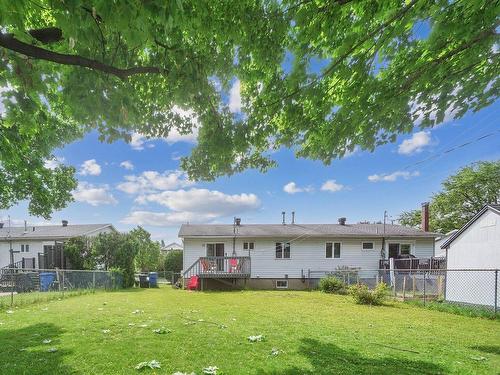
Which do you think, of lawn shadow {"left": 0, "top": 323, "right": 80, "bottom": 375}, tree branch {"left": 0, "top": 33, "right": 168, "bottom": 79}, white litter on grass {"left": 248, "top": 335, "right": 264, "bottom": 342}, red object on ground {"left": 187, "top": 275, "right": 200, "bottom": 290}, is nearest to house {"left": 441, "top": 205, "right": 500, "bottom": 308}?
white litter on grass {"left": 248, "top": 335, "right": 264, "bottom": 342}

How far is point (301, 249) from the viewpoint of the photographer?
2102cm

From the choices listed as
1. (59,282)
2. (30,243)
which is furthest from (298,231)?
(30,243)

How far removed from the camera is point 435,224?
39438 mm

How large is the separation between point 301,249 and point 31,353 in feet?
58.3

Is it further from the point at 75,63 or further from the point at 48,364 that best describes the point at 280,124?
the point at 48,364

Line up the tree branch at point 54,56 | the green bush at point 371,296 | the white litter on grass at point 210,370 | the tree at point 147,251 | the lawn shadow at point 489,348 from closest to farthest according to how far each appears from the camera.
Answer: the tree branch at point 54,56, the white litter on grass at point 210,370, the lawn shadow at point 489,348, the green bush at point 371,296, the tree at point 147,251

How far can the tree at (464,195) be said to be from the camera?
35844 millimetres

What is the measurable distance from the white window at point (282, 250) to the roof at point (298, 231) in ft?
2.55

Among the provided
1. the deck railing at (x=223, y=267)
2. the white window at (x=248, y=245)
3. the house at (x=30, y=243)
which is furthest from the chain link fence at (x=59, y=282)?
the white window at (x=248, y=245)

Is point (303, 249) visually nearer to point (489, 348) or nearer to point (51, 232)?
point (489, 348)

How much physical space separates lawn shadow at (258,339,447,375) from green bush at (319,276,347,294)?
1157 cm

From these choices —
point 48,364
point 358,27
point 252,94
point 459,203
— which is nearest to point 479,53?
point 358,27

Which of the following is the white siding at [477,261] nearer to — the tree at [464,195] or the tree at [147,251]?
the tree at [464,195]

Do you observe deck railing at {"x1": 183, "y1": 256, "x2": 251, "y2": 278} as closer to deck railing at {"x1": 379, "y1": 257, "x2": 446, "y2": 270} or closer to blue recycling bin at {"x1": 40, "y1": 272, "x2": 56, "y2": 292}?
blue recycling bin at {"x1": 40, "y1": 272, "x2": 56, "y2": 292}
